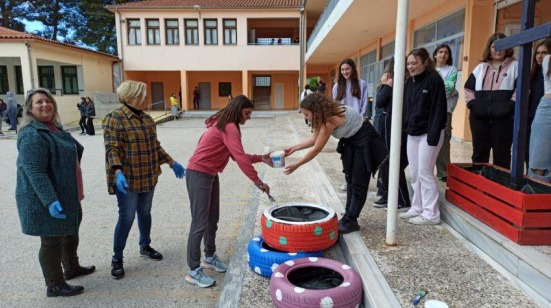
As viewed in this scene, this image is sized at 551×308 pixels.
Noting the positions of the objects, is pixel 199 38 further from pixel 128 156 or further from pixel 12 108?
pixel 128 156

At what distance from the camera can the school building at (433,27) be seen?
7.95 m

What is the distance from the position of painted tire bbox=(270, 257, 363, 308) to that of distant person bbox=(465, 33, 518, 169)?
2.31 metres

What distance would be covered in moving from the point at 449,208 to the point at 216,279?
2349 millimetres

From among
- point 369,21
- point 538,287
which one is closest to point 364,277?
point 538,287

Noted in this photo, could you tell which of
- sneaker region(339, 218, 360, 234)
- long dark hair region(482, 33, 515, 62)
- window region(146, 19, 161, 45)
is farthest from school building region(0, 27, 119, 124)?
long dark hair region(482, 33, 515, 62)

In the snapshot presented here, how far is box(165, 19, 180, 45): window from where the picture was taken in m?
27.2

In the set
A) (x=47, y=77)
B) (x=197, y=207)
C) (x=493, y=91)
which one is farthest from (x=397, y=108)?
(x=47, y=77)

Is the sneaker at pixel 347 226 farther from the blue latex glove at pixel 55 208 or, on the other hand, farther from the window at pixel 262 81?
the window at pixel 262 81

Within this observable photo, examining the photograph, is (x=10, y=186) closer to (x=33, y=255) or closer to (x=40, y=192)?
(x=33, y=255)

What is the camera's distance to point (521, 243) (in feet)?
9.28

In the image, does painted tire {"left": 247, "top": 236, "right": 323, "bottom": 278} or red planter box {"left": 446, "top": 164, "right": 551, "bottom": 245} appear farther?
painted tire {"left": 247, "top": 236, "right": 323, "bottom": 278}

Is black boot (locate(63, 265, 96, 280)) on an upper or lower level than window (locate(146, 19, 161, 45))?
lower

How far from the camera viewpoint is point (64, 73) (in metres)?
23.9

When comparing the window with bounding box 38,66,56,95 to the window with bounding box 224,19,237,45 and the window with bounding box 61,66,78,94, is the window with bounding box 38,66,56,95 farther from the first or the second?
the window with bounding box 224,19,237,45
